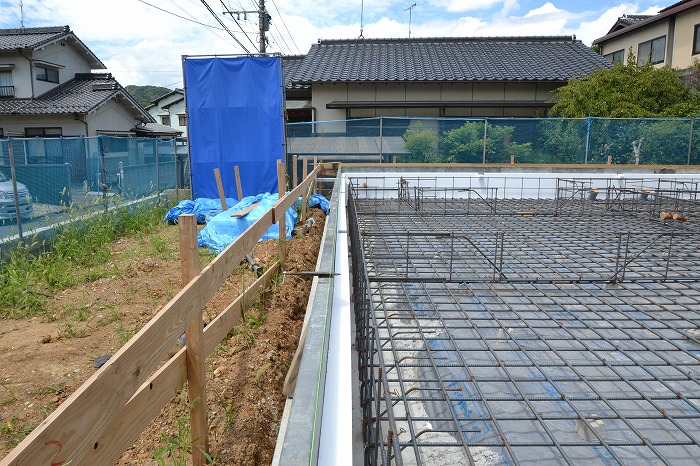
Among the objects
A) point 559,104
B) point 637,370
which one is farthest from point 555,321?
point 559,104

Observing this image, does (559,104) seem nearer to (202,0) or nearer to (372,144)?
(372,144)

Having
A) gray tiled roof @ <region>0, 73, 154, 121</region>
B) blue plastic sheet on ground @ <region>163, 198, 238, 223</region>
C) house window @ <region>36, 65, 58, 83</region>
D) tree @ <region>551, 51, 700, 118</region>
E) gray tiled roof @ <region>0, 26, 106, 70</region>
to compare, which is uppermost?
gray tiled roof @ <region>0, 26, 106, 70</region>

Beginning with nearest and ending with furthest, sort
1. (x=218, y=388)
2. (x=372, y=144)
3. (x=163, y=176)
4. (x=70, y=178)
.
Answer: (x=218, y=388)
(x=70, y=178)
(x=163, y=176)
(x=372, y=144)

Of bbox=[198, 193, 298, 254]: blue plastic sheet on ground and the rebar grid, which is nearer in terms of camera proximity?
the rebar grid

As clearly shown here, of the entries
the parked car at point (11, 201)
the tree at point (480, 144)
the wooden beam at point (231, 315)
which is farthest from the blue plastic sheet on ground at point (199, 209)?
the tree at point (480, 144)

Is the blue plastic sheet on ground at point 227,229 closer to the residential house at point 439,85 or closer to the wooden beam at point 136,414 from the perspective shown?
the wooden beam at point 136,414

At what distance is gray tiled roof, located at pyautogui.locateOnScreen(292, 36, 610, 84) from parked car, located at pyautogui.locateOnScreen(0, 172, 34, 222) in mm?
10346

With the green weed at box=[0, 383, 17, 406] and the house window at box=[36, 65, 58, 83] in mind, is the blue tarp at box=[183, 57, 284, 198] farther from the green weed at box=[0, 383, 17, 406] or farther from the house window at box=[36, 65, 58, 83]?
the house window at box=[36, 65, 58, 83]

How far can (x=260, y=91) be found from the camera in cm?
1068

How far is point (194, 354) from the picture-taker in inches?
86.1

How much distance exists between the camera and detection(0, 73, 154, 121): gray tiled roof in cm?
2179

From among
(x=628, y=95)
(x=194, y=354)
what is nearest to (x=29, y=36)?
(x=628, y=95)

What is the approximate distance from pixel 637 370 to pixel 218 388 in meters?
3.06

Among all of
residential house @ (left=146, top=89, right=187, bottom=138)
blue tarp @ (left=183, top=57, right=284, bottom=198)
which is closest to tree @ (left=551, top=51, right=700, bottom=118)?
blue tarp @ (left=183, top=57, right=284, bottom=198)
